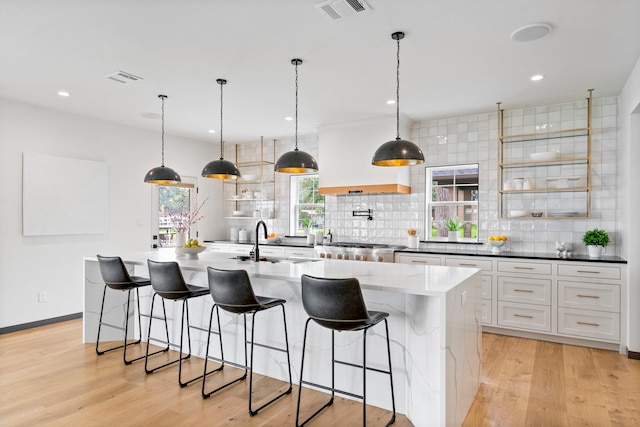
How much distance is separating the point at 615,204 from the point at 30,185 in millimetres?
6666

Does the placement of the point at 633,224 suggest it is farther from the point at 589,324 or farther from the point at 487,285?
the point at 487,285

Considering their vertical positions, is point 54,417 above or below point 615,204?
below

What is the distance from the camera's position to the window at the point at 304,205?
660 cm

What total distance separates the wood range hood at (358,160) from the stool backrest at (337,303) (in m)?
3.10

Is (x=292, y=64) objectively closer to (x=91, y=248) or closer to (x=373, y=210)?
(x=373, y=210)

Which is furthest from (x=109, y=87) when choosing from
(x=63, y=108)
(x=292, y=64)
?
(x=292, y=64)

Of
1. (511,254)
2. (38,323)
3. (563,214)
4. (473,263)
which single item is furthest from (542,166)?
(38,323)

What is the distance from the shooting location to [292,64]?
11.7 feet

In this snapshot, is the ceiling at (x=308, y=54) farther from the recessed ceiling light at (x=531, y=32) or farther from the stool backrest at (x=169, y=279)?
the stool backrest at (x=169, y=279)

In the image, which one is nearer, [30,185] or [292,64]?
[292,64]

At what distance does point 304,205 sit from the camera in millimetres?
6727

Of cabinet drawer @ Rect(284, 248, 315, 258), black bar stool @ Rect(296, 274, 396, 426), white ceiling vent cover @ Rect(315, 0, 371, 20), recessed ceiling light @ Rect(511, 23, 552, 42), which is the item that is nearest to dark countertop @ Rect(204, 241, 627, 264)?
cabinet drawer @ Rect(284, 248, 315, 258)

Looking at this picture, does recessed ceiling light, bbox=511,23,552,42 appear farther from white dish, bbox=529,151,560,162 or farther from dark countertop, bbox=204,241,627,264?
dark countertop, bbox=204,241,627,264

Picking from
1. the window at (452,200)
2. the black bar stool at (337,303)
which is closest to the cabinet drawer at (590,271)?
the window at (452,200)
